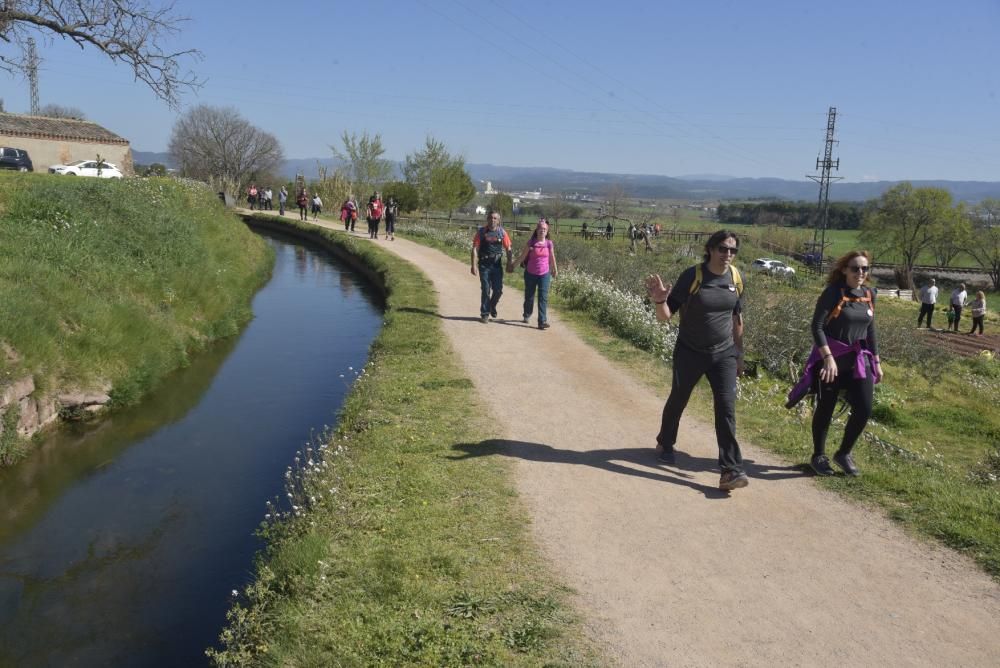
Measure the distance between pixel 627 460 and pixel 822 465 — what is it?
156cm

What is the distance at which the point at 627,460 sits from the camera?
6.61 meters

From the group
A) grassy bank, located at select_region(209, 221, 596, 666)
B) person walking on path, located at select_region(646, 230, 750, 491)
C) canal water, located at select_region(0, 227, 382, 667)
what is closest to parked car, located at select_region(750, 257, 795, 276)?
canal water, located at select_region(0, 227, 382, 667)

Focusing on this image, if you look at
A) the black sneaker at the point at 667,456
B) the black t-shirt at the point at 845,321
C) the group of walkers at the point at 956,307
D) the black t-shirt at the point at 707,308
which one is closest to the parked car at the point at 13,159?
the black sneaker at the point at 667,456

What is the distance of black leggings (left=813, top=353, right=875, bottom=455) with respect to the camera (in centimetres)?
599

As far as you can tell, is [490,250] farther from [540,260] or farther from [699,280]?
[699,280]

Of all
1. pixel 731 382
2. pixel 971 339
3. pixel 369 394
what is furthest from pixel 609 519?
pixel 971 339

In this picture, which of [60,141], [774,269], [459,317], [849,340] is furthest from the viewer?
[774,269]

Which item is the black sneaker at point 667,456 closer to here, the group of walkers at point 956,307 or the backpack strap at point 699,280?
the backpack strap at point 699,280

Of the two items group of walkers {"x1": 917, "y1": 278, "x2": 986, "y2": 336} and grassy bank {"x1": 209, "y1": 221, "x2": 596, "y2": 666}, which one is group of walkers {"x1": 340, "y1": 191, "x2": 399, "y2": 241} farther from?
group of walkers {"x1": 917, "y1": 278, "x2": 986, "y2": 336}

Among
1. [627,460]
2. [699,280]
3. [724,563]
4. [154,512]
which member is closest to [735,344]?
[699,280]

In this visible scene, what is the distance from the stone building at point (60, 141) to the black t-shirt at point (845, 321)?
3525 cm

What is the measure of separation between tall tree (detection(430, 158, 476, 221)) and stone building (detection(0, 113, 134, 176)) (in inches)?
630

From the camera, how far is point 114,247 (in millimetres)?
13820

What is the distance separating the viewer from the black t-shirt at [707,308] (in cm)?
584
